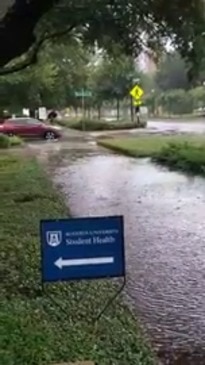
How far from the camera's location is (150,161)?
2362cm

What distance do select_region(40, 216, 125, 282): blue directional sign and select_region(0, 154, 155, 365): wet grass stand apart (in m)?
0.41

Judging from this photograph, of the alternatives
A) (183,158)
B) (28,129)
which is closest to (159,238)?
(183,158)

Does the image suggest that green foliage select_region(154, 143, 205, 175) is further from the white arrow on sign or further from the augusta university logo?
the augusta university logo

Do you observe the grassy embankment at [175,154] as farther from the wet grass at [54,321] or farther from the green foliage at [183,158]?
the wet grass at [54,321]

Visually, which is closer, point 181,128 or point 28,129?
point 28,129

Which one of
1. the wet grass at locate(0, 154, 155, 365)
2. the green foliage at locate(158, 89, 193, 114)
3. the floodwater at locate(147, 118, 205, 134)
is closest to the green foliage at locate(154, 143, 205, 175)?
the wet grass at locate(0, 154, 155, 365)

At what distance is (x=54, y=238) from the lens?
18.1ft

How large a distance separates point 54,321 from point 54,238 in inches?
27.5

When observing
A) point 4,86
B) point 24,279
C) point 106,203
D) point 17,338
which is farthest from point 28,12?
point 4,86

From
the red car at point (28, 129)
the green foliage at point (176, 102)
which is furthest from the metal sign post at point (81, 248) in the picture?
the green foliage at point (176, 102)

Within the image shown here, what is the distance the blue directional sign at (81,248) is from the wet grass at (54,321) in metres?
0.41

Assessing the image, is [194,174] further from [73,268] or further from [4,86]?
[4,86]

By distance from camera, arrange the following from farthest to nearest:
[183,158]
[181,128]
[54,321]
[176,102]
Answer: [176,102], [181,128], [183,158], [54,321]

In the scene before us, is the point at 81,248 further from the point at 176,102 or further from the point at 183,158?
the point at 176,102
